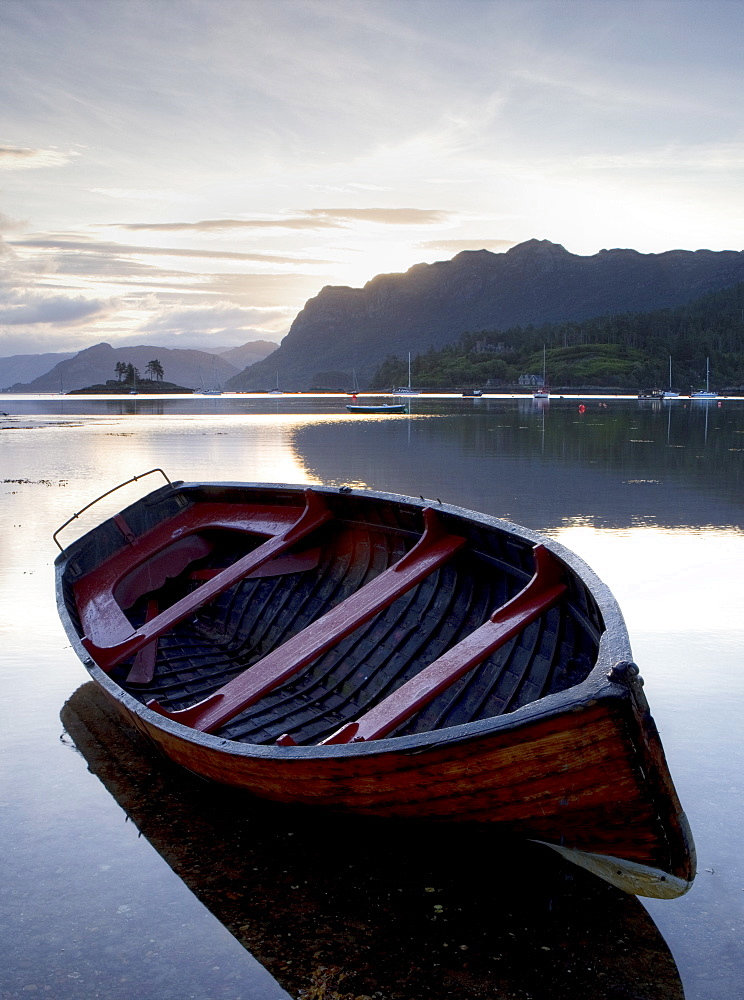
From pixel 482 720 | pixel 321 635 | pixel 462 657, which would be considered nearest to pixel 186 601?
pixel 321 635

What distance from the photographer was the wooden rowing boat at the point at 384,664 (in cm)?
373

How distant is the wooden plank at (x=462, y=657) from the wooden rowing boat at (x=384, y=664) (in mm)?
14

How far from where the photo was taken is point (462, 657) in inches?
203

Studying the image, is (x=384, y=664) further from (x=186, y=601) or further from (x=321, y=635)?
(x=186, y=601)

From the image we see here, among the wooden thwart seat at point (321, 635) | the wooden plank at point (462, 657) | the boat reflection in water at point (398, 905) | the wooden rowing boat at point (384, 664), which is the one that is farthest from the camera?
the wooden thwart seat at point (321, 635)

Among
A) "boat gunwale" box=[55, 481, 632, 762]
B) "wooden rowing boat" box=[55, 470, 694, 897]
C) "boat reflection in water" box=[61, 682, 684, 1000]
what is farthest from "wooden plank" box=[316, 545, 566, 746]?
"boat reflection in water" box=[61, 682, 684, 1000]

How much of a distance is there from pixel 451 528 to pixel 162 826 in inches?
126

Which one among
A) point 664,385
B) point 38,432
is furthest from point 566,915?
point 664,385

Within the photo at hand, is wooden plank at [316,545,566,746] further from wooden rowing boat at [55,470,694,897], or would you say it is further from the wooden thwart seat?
the wooden thwart seat

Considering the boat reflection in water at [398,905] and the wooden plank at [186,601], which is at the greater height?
the wooden plank at [186,601]

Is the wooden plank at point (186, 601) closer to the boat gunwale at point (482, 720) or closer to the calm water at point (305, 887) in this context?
the boat gunwale at point (482, 720)

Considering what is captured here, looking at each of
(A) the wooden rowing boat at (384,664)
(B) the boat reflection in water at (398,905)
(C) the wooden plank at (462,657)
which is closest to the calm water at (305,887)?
(B) the boat reflection in water at (398,905)

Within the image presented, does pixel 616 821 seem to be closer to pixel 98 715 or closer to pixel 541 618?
pixel 541 618

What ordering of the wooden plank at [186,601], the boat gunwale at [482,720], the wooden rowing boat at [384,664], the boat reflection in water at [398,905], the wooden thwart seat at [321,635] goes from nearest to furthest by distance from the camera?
the boat gunwale at [482,720], the wooden rowing boat at [384,664], the boat reflection in water at [398,905], the wooden thwart seat at [321,635], the wooden plank at [186,601]
